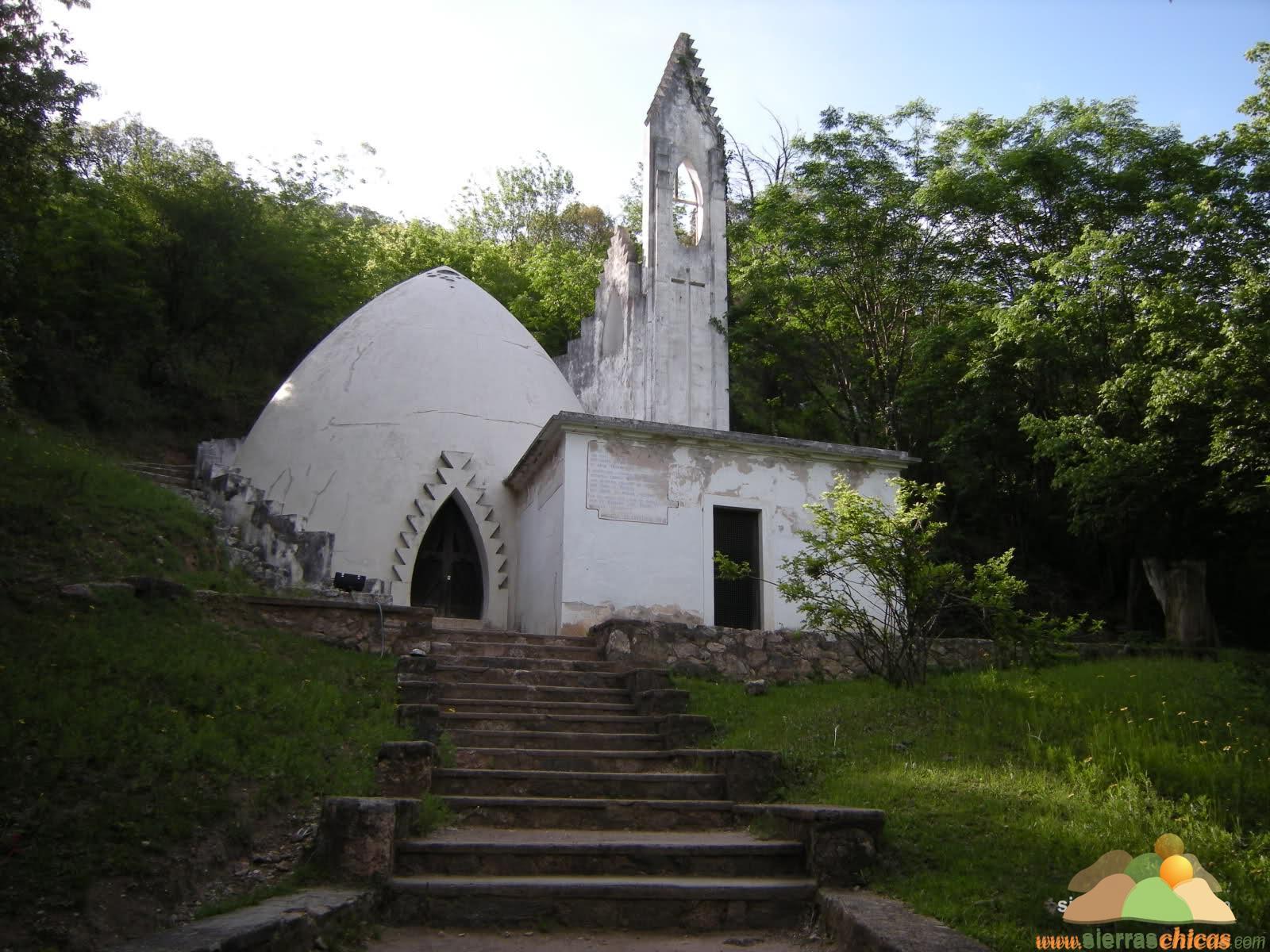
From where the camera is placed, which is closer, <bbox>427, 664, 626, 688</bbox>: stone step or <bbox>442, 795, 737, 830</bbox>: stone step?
<bbox>442, 795, 737, 830</bbox>: stone step

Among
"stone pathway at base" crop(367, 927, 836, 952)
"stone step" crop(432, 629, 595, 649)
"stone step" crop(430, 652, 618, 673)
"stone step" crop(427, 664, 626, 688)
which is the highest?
"stone step" crop(432, 629, 595, 649)

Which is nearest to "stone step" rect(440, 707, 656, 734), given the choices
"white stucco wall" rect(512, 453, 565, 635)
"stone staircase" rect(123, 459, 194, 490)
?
"white stucco wall" rect(512, 453, 565, 635)

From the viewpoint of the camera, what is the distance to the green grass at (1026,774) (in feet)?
15.5

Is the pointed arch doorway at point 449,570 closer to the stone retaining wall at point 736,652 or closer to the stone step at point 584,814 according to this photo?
the stone retaining wall at point 736,652

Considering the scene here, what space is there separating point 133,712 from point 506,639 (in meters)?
5.22

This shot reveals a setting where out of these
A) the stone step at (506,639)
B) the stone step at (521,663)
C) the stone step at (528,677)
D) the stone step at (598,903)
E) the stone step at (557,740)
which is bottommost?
the stone step at (598,903)

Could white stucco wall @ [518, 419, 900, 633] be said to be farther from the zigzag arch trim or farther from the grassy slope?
the grassy slope

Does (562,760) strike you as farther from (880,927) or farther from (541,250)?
(541,250)

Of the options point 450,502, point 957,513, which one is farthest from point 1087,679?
point 957,513

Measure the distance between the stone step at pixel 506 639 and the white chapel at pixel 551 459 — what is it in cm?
91

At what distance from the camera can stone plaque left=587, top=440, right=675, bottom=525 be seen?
1289 cm

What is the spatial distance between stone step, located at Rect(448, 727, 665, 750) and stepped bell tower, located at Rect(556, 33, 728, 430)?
1097 cm

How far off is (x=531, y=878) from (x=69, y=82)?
36.7 ft

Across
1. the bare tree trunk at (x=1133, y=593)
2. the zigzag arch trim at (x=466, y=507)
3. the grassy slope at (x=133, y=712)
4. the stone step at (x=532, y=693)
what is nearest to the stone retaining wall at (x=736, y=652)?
the stone step at (x=532, y=693)
